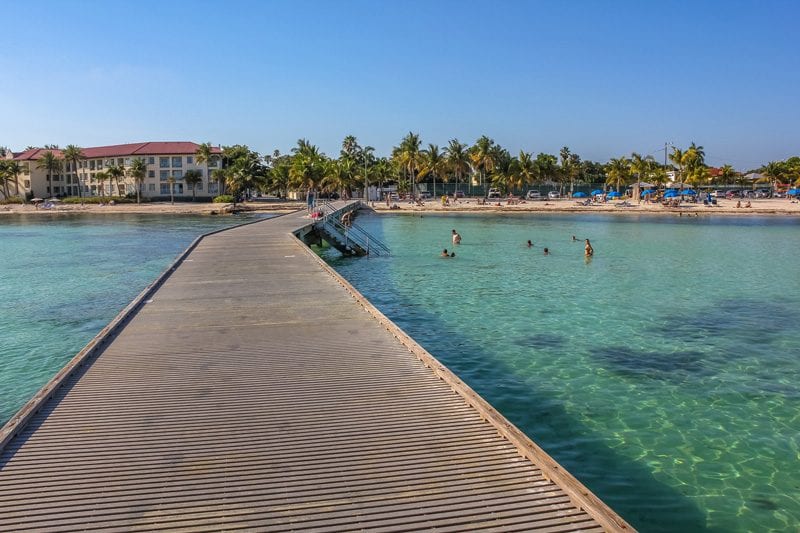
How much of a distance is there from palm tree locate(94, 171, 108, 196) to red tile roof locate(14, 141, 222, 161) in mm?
4222

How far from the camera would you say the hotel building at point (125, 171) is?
101 metres

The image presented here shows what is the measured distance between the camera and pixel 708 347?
1377 cm

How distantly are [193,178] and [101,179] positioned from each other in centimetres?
1832

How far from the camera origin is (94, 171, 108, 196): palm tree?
332 ft

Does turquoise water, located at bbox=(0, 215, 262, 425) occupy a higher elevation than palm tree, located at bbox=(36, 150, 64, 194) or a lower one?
lower

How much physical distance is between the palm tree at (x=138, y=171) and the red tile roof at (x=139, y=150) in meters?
2.79

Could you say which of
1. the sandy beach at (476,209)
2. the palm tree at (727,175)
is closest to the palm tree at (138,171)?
the sandy beach at (476,209)

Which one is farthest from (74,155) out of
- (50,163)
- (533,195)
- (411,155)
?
(533,195)

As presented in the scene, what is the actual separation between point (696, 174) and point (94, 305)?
300ft

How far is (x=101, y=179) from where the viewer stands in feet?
336

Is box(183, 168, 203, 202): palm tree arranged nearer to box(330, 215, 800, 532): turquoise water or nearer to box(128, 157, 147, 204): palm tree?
box(128, 157, 147, 204): palm tree

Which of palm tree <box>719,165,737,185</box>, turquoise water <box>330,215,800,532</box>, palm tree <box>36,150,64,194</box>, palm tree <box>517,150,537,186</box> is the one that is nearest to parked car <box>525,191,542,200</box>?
palm tree <box>517,150,537,186</box>

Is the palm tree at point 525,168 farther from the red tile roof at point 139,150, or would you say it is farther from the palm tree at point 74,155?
the palm tree at point 74,155

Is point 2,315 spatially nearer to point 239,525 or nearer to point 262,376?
point 262,376
